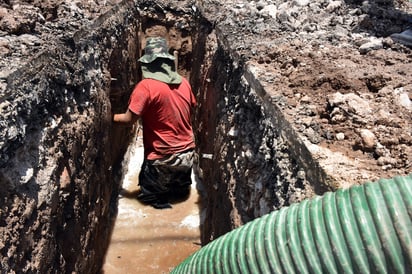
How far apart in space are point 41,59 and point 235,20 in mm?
2357

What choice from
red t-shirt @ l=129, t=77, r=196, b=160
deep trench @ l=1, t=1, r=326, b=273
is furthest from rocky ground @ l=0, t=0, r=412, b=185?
red t-shirt @ l=129, t=77, r=196, b=160

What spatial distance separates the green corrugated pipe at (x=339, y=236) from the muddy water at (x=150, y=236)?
2.57 metres

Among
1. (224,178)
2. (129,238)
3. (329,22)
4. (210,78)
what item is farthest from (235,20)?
(129,238)

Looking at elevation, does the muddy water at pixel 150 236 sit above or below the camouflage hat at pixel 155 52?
below

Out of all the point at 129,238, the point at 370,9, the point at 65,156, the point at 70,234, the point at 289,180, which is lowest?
the point at 129,238

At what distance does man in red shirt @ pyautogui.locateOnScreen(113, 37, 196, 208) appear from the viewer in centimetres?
402

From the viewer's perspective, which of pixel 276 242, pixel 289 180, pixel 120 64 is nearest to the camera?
pixel 276 242

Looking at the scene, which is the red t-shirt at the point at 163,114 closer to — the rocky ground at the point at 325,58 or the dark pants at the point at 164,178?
the dark pants at the point at 164,178

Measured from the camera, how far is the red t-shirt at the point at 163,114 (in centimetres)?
399

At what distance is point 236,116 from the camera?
323 centimetres

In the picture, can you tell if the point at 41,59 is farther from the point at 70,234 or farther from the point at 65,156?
the point at 70,234

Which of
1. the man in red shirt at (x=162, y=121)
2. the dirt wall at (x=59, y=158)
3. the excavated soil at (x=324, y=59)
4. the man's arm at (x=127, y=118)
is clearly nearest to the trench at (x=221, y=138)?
the excavated soil at (x=324, y=59)

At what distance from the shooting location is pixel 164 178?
4.54 metres

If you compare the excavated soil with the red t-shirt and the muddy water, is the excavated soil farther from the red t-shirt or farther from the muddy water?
the muddy water
